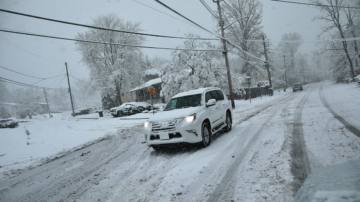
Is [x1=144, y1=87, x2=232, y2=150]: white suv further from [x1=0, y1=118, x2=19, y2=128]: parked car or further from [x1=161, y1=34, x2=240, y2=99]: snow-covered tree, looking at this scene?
[x1=0, y1=118, x2=19, y2=128]: parked car

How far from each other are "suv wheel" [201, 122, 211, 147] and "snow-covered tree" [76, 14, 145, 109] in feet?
88.6

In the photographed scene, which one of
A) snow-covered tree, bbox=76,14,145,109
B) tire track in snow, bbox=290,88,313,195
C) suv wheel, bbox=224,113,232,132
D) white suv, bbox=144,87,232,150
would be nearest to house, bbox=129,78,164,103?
snow-covered tree, bbox=76,14,145,109

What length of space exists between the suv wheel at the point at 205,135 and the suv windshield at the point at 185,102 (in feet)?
2.70

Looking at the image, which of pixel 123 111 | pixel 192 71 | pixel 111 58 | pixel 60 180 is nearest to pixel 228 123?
pixel 60 180

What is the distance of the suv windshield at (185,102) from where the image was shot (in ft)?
22.9

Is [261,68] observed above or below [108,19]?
below

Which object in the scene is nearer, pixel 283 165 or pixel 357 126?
pixel 283 165

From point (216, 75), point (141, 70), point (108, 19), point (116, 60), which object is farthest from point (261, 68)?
point (108, 19)

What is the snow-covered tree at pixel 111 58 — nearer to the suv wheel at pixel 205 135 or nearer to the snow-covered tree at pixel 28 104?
the suv wheel at pixel 205 135

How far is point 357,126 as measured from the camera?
6191 mm

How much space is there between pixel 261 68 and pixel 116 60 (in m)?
23.0

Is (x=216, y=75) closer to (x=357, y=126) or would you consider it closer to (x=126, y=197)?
(x=357, y=126)

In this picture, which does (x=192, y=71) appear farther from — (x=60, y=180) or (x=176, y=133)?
(x=60, y=180)

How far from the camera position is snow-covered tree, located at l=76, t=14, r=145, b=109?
105ft
